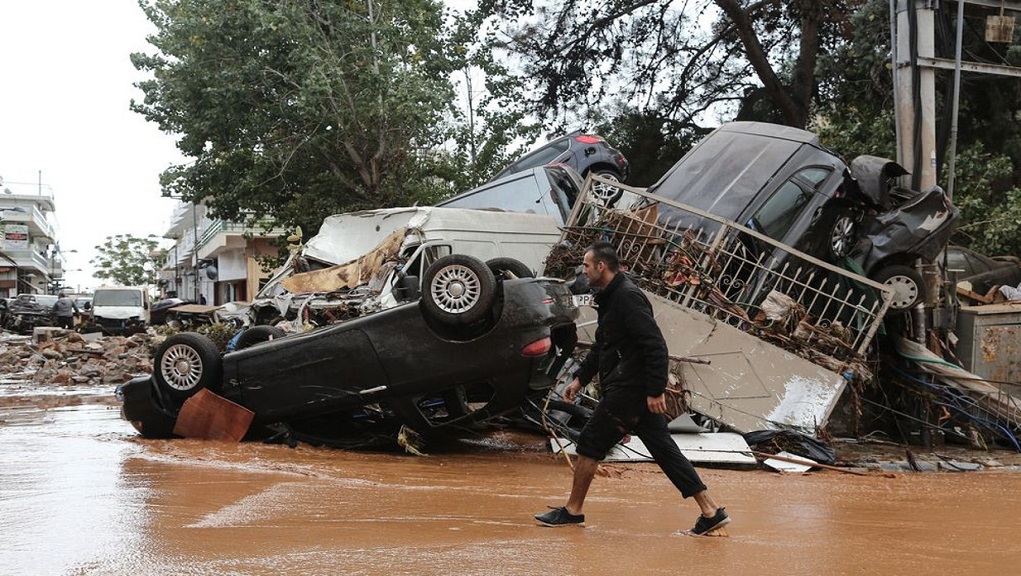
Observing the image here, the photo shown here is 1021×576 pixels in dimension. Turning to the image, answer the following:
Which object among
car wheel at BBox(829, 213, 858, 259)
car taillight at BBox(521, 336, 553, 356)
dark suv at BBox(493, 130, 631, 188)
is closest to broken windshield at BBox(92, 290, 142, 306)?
dark suv at BBox(493, 130, 631, 188)

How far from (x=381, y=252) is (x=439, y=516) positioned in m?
→ 6.28

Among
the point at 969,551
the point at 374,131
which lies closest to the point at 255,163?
the point at 374,131

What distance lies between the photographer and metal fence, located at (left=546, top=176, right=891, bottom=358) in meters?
9.64

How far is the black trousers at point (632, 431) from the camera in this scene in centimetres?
535

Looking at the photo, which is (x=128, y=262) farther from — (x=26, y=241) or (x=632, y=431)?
(x=632, y=431)

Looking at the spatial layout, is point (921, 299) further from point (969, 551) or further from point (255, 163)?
point (255, 163)

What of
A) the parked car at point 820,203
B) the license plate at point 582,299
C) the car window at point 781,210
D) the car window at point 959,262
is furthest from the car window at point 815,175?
the car window at point 959,262

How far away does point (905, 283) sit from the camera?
11.1 meters

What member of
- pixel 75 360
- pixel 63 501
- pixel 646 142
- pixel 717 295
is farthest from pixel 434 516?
pixel 646 142

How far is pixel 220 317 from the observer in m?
16.1

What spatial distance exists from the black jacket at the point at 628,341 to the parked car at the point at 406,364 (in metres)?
2.26

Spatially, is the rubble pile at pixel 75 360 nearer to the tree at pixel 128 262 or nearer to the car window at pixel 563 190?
the car window at pixel 563 190

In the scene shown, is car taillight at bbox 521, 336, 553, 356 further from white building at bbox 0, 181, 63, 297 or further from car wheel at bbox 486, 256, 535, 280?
white building at bbox 0, 181, 63, 297

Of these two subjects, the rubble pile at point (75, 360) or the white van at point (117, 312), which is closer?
the rubble pile at point (75, 360)
